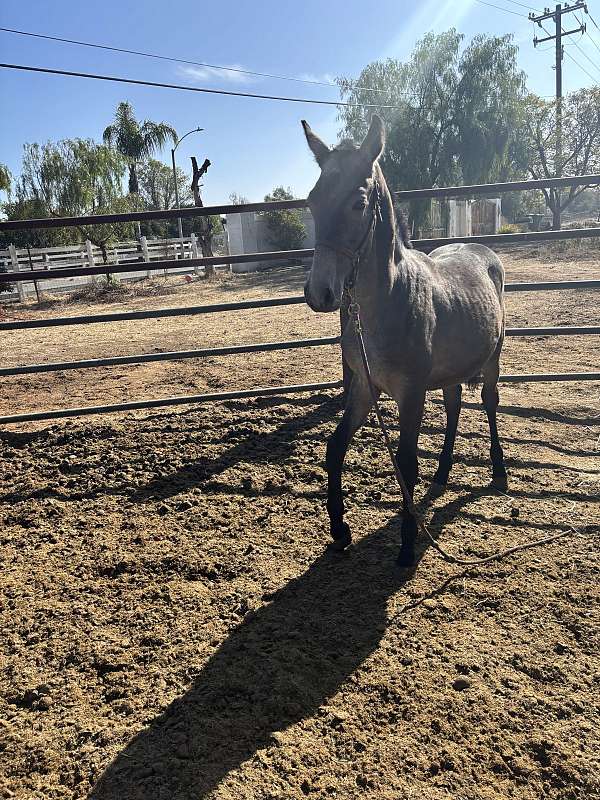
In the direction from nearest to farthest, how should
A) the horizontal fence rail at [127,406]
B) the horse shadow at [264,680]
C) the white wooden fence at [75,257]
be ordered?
the horse shadow at [264,680] < the horizontal fence rail at [127,406] < the white wooden fence at [75,257]

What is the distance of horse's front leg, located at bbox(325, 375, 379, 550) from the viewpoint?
3131 mm

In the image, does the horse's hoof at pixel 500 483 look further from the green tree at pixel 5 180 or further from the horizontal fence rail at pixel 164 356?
the green tree at pixel 5 180

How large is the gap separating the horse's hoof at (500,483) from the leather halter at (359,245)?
6.57 ft

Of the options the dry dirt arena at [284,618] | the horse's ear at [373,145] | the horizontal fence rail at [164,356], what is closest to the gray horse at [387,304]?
the horse's ear at [373,145]

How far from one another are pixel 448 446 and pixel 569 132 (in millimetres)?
34981

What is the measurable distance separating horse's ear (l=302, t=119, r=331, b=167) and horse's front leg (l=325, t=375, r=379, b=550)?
1209 millimetres

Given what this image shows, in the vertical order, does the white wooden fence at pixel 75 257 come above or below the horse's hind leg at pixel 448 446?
above

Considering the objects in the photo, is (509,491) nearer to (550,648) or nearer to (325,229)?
(550,648)

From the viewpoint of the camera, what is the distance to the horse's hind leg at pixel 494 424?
3.87 meters

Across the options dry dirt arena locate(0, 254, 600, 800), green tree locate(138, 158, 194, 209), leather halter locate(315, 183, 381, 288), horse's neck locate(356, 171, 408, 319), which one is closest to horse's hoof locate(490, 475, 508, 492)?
dry dirt arena locate(0, 254, 600, 800)

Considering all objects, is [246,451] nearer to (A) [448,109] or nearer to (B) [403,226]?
(B) [403,226]

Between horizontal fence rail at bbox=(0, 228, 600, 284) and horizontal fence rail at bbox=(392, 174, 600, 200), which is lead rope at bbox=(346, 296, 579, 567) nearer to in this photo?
horizontal fence rail at bbox=(0, 228, 600, 284)

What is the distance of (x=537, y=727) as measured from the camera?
6.46 ft

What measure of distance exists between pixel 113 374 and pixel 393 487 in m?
4.99
